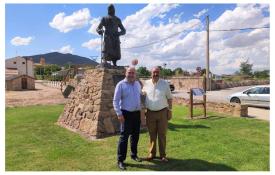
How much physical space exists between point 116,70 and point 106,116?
5.47 feet

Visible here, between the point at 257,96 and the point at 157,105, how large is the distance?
1180 centimetres

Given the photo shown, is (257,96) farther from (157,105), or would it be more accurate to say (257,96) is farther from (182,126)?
(157,105)

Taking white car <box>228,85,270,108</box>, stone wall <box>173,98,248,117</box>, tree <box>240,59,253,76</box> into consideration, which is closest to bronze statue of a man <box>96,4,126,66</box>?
stone wall <box>173,98,248,117</box>

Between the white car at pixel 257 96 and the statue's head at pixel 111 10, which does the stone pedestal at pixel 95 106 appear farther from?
the white car at pixel 257 96

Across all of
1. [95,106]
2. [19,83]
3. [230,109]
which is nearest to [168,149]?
[95,106]

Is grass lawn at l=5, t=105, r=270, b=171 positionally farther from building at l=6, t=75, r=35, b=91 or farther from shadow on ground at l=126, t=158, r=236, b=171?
building at l=6, t=75, r=35, b=91

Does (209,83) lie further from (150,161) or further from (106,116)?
(150,161)

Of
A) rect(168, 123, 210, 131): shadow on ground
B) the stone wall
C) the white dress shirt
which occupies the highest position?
the white dress shirt

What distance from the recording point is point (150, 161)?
6.16 meters

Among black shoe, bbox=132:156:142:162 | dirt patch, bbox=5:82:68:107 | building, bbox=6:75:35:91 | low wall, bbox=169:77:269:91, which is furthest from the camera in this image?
building, bbox=6:75:35:91

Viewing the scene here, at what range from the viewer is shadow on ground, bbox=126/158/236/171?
5730 mm

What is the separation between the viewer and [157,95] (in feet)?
19.5

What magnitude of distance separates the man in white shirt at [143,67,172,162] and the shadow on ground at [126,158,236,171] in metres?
0.21

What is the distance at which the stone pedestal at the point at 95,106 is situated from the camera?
8.66 meters
